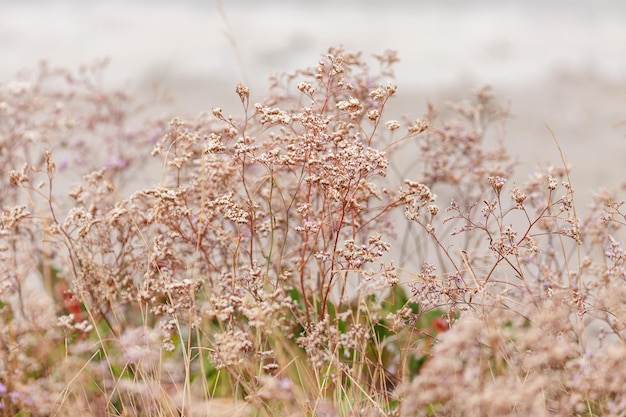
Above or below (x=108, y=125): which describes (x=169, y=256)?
below

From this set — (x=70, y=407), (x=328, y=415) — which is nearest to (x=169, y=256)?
(x=70, y=407)

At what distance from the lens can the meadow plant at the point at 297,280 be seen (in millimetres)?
1952

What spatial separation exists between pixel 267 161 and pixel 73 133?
2408mm

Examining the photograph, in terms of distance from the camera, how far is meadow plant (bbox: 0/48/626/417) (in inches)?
76.9

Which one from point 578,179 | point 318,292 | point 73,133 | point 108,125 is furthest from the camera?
point 578,179

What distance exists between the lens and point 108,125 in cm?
459

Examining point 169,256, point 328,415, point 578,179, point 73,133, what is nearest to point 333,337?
point 328,415

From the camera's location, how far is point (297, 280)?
3178mm

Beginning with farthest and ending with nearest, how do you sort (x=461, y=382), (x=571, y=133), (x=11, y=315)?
(x=571, y=133), (x=11, y=315), (x=461, y=382)

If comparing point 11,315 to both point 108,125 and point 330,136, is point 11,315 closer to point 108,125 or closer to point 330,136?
point 108,125

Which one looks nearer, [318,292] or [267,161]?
[267,161]

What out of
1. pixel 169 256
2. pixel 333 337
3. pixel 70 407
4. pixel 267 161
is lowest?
pixel 70 407

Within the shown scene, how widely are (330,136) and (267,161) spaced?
0.58 feet

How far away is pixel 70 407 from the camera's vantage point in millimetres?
2508
